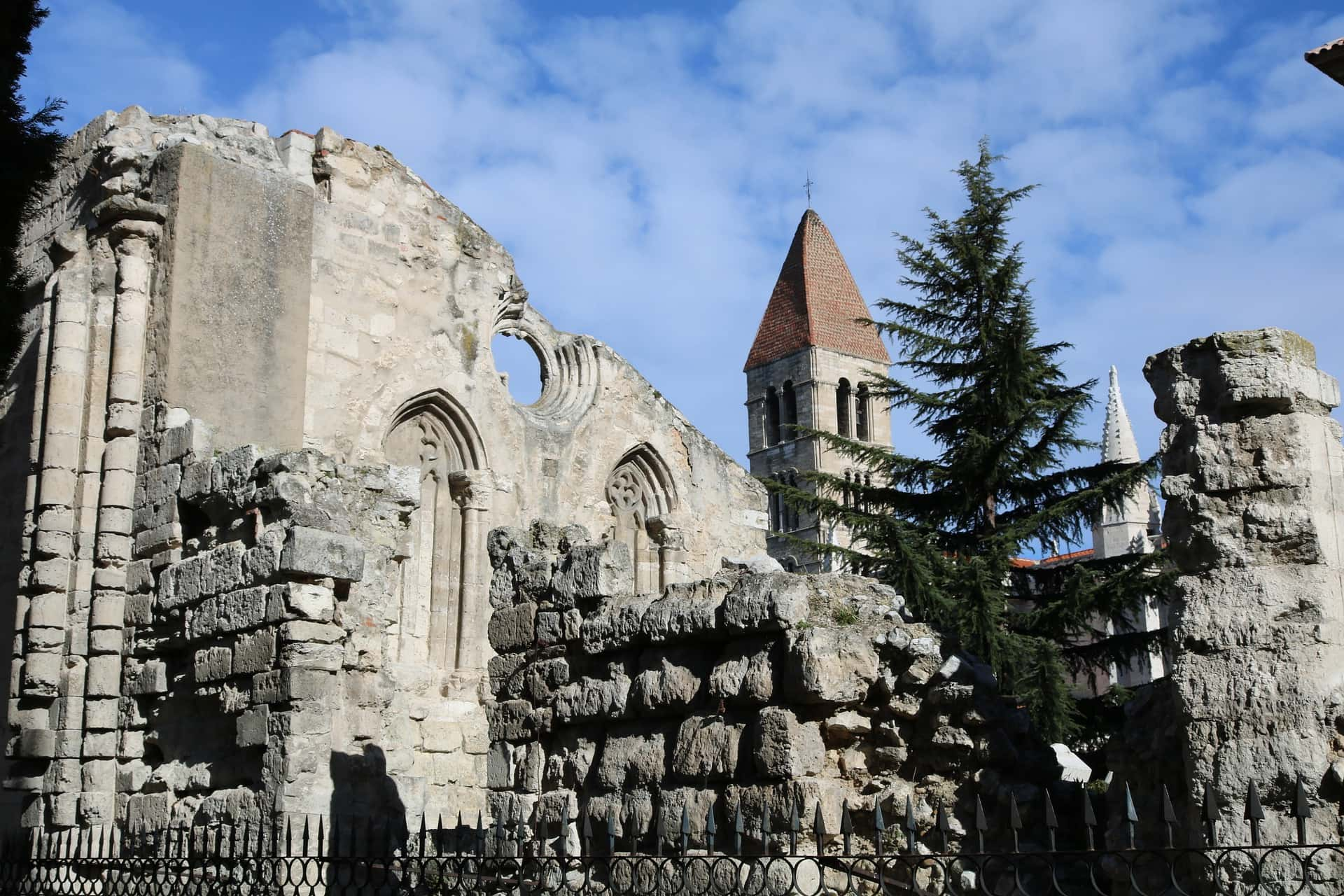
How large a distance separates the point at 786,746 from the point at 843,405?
45.9 meters

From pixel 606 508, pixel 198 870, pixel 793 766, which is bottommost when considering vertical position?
pixel 198 870

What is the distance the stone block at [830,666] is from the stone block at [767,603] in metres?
0.12

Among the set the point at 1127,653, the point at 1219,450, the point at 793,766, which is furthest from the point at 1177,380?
the point at 1127,653

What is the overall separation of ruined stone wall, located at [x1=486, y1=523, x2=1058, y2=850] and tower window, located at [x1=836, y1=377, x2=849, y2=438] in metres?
44.4

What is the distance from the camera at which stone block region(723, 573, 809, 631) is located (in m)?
6.40

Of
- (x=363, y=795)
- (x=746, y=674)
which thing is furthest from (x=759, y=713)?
(x=363, y=795)

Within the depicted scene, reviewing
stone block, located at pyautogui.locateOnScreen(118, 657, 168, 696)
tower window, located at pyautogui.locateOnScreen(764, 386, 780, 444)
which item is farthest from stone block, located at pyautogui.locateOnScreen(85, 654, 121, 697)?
tower window, located at pyautogui.locateOnScreen(764, 386, 780, 444)

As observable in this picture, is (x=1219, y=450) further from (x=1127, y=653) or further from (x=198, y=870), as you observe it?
(x=1127, y=653)

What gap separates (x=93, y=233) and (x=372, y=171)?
299 centimetres

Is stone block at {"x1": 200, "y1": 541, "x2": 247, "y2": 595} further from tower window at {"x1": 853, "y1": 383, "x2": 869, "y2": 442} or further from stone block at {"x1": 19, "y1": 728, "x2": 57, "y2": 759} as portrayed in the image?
tower window at {"x1": 853, "y1": 383, "x2": 869, "y2": 442}

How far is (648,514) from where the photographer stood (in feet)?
53.4

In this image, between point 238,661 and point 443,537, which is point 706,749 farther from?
point 443,537

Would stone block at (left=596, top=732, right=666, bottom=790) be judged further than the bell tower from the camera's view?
No

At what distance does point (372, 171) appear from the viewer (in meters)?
14.1
